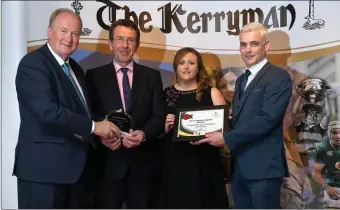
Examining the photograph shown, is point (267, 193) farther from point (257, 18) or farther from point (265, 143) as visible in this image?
point (257, 18)

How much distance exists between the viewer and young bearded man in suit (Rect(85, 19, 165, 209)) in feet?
10.7

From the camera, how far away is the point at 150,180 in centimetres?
336

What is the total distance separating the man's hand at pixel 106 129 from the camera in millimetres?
2929

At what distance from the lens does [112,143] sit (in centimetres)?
316

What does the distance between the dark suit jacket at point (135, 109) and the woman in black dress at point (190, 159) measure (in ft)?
0.36

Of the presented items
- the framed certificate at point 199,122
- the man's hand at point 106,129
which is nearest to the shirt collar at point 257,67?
the framed certificate at point 199,122

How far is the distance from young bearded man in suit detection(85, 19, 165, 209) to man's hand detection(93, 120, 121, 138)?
0.41 ft

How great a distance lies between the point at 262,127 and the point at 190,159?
0.70m

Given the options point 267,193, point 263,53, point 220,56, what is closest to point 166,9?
point 220,56

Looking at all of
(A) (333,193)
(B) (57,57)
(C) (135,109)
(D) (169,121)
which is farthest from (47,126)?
(A) (333,193)

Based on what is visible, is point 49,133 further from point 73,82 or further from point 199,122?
point 199,122

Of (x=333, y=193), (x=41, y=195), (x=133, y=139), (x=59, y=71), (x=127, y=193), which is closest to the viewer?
(x=41, y=195)

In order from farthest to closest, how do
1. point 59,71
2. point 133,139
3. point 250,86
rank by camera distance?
1. point 133,139
2. point 250,86
3. point 59,71

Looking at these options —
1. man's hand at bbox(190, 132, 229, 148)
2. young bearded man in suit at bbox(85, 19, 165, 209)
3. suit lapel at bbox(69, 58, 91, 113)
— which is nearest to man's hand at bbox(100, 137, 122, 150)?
young bearded man in suit at bbox(85, 19, 165, 209)
